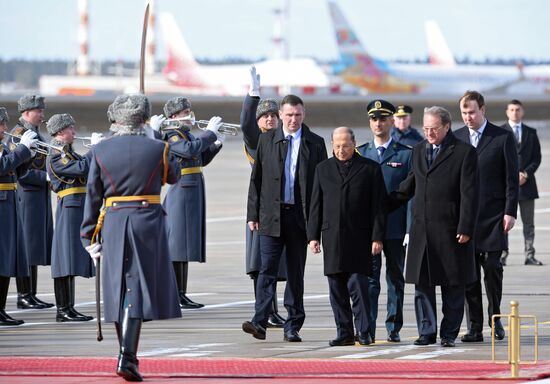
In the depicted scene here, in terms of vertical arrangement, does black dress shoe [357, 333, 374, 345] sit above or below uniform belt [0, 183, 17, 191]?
below

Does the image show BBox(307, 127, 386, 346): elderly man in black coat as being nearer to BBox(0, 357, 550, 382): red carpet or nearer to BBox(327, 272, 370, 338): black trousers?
BBox(327, 272, 370, 338): black trousers

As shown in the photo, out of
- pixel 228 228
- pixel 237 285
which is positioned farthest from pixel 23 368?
pixel 228 228

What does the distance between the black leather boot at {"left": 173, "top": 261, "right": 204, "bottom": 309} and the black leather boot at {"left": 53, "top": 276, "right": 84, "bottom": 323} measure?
131cm

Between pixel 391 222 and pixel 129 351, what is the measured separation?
10.1ft

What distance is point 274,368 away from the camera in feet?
33.1

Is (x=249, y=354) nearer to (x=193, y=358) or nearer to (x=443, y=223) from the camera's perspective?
(x=193, y=358)

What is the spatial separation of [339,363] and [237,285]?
6234mm

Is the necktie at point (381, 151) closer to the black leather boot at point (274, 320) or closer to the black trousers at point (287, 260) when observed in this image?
the black trousers at point (287, 260)

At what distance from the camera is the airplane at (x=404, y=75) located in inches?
4412

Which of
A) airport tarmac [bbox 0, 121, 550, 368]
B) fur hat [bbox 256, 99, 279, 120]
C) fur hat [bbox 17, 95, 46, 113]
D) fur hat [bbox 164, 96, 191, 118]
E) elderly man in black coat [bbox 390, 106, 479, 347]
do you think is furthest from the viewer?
fur hat [bbox 164, 96, 191, 118]

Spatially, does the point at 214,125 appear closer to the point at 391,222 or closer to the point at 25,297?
the point at 391,222

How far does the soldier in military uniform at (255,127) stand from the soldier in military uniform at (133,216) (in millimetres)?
2585

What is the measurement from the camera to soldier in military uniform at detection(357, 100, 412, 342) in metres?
11.7

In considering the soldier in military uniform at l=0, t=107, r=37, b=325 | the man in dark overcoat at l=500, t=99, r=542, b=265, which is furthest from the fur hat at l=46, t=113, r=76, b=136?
the man in dark overcoat at l=500, t=99, r=542, b=265
